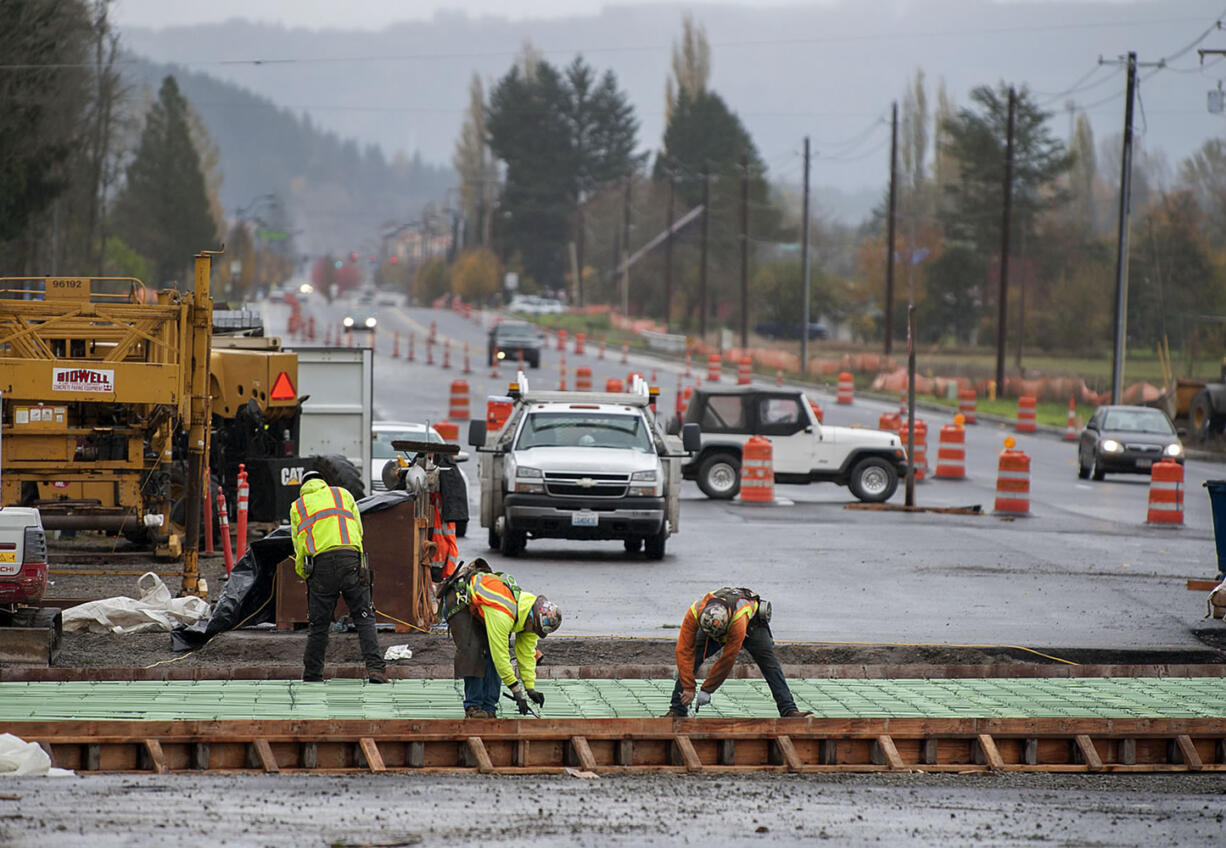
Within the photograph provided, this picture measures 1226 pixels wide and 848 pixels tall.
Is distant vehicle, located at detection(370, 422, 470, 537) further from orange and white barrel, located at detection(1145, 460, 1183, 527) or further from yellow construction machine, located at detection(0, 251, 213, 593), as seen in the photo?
orange and white barrel, located at detection(1145, 460, 1183, 527)

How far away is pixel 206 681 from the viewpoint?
44.1 ft

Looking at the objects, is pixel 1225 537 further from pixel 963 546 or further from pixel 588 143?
pixel 588 143

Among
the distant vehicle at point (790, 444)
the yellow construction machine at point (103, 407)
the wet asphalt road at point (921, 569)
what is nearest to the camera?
the wet asphalt road at point (921, 569)

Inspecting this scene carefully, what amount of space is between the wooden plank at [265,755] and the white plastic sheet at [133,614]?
15.5 feet

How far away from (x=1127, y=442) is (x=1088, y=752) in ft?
79.8

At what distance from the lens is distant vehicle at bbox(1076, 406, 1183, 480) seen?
34562 mm

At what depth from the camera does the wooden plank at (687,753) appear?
11.1m

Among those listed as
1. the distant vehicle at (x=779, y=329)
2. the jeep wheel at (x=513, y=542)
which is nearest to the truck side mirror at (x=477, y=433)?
the jeep wheel at (x=513, y=542)

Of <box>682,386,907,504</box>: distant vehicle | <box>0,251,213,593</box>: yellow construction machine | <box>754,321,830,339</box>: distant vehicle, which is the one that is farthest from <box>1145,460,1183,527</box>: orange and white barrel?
<box>754,321,830,339</box>: distant vehicle

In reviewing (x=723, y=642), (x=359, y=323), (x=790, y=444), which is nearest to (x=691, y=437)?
(x=790, y=444)

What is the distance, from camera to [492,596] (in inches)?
440

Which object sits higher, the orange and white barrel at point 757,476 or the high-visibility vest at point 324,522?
the high-visibility vest at point 324,522

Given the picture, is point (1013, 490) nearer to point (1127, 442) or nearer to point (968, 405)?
point (1127, 442)

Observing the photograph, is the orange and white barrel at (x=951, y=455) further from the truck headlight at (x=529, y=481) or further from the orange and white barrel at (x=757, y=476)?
the truck headlight at (x=529, y=481)
